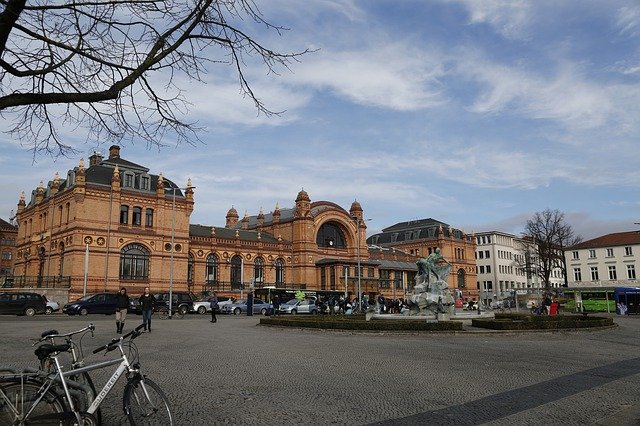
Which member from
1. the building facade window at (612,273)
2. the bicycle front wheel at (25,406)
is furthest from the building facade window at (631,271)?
the bicycle front wheel at (25,406)

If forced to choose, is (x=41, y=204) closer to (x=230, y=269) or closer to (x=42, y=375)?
(x=230, y=269)

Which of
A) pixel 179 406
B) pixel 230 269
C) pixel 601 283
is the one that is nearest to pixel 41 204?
pixel 230 269

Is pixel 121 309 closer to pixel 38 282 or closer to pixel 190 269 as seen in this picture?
pixel 38 282

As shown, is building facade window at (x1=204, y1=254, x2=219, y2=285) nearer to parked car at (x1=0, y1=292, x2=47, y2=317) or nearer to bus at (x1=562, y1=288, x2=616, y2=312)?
parked car at (x1=0, y1=292, x2=47, y2=317)

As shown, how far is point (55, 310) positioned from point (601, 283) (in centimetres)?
6999

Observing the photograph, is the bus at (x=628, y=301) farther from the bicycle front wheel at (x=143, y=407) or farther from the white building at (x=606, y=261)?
the bicycle front wheel at (x=143, y=407)

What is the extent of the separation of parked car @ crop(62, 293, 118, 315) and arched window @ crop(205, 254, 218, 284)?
72.2 feet

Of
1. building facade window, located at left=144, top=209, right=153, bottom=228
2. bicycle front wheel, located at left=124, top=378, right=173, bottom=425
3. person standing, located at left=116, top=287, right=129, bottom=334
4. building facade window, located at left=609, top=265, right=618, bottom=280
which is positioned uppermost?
building facade window, located at left=144, top=209, right=153, bottom=228

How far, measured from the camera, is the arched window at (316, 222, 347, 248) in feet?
238

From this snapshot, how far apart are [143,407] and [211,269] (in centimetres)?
5693

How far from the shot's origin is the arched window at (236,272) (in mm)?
62500

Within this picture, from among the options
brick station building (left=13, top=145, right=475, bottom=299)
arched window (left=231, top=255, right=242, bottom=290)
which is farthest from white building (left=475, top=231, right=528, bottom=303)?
arched window (left=231, top=255, right=242, bottom=290)

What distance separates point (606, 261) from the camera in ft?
249

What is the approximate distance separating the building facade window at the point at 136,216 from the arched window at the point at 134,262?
2.31 m
